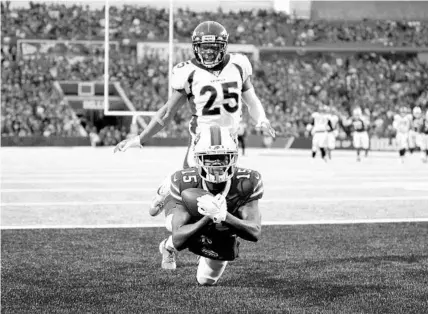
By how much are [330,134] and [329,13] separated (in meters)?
17.4

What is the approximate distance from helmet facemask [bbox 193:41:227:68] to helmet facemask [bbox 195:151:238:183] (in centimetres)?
97

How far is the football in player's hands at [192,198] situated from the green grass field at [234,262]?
2.60ft

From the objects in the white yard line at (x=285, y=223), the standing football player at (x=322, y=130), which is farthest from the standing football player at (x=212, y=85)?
the standing football player at (x=322, y=130)

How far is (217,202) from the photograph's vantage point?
4145 millimetres

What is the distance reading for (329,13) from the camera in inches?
1485

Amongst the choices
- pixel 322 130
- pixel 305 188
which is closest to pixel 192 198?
pixel 305 188

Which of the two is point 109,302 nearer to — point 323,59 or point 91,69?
point 91,69

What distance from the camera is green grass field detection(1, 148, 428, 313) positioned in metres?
5.20

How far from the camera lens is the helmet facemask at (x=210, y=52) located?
16.4 feet

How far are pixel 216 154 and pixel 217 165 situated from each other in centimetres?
7

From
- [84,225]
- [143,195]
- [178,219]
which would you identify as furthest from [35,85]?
[178,219]

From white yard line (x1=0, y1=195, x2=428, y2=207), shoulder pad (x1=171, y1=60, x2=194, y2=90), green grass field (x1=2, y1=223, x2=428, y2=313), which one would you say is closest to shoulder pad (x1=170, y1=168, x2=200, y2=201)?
green grass field (x1=2, y1=223, x2=428, y2=313)

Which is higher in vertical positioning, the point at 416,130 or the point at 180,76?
the point at 180,76

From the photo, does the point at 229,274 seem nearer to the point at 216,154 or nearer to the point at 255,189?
the point at 255,189
